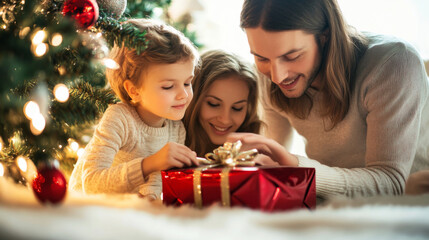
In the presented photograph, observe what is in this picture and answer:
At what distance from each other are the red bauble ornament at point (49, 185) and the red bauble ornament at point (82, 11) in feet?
1.10

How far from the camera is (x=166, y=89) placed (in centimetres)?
114

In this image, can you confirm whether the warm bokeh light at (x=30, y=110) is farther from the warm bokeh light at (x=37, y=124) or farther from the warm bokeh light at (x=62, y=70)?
the warm bokeh light at (x=62, y=70)

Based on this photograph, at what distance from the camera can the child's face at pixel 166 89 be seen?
1.12m

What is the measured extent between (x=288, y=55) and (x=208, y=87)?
0.33 m

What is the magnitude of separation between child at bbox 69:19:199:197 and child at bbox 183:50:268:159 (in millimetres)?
137

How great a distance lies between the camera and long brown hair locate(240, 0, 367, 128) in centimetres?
108

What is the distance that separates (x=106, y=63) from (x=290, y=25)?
1.68 feet

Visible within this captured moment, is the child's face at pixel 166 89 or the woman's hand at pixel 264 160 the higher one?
the child's face at pixel 166 89

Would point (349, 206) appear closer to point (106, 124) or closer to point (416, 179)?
point (416, 179)

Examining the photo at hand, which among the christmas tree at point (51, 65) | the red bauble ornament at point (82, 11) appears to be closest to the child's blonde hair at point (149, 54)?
the christmas tree at point (51, 65)

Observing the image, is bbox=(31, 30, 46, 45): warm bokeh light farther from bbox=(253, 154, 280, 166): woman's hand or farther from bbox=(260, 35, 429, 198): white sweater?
bbox=(260, 35, 429, 198): white sweater

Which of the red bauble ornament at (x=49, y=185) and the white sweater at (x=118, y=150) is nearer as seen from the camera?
the red bauble ornament at (x=49, y=185)

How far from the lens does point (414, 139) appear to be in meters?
1.08

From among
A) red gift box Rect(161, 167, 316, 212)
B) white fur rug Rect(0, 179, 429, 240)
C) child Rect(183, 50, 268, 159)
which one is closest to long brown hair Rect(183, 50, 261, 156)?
child Rect(183, 50, 268, 159)
